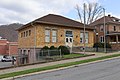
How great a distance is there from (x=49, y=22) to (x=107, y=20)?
2203 cm

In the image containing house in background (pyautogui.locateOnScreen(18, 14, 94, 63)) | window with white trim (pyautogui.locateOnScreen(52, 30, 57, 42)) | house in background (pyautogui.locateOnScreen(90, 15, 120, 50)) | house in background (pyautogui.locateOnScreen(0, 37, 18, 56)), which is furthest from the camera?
house in background (pyautogui.locateOnScreen(0, 37, 18, 56))

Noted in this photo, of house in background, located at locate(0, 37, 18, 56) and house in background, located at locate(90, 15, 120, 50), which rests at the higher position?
house in background, located at locate(90, 15, 120, 50)

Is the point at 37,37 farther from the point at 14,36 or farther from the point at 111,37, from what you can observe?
the point at 14,36

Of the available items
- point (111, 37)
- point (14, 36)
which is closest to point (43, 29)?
point (111, 37)

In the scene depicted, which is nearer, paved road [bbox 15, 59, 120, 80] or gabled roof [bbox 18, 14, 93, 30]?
paved road [bbox 15, 59, 120, 80]

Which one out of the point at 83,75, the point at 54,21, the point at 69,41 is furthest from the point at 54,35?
the point at 83,75

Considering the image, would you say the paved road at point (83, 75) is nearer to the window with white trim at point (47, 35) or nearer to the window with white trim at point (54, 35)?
the window with white trim at point (47, 35)

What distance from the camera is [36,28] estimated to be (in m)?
33.4

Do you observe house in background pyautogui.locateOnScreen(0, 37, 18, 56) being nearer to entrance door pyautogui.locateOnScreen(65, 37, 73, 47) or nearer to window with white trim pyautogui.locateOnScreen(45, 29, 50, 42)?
entrance door pyautogui.locateOnScreen(65, 37, 73, 47)

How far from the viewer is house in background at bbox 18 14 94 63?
33.5m

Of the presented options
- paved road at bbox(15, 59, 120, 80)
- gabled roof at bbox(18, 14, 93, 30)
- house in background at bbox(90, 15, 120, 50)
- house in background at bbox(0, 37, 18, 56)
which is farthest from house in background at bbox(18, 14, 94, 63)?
house in background at bbox(0, 37, 18, 56)

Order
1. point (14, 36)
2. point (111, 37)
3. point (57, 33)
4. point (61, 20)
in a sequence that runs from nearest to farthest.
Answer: point (57, 33), point (61, 20), point (111, 37), point (14, 36)

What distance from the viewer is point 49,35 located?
3462 cm

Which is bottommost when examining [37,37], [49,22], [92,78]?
[92,78]
